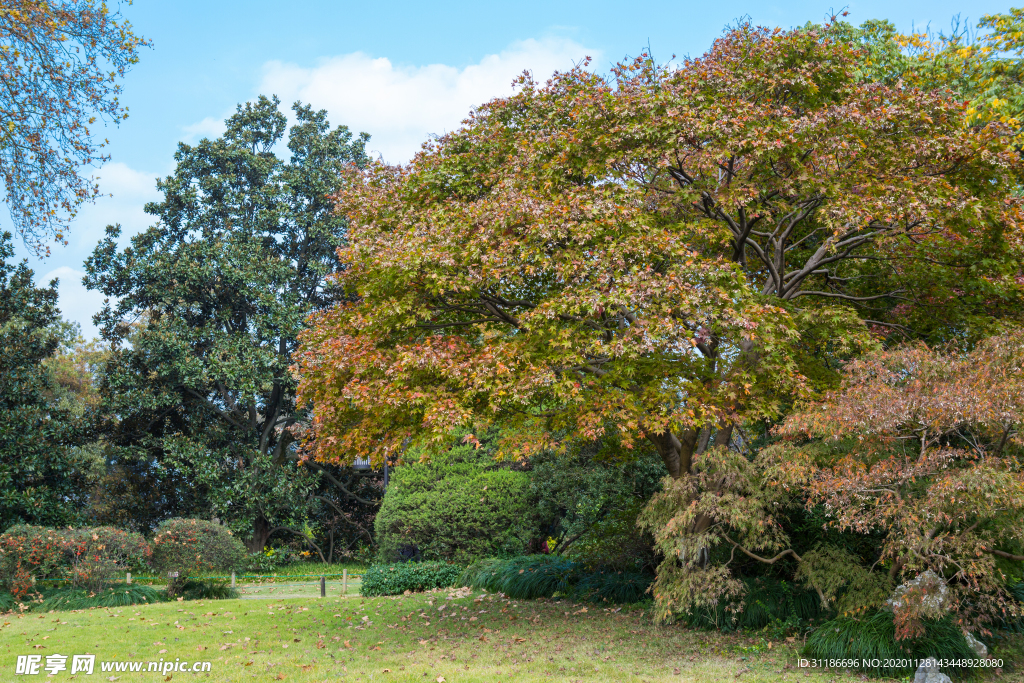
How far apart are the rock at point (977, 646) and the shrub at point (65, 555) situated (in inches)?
527

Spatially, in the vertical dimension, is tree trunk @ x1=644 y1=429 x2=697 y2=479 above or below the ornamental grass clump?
above

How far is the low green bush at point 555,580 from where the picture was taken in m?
12.0

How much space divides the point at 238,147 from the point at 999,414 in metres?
21.5

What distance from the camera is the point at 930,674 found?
6926 millimetres

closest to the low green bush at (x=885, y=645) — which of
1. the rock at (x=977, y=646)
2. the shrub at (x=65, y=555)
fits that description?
the rock at (x=977, y=646)

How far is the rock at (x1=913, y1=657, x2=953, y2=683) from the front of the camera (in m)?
6.83

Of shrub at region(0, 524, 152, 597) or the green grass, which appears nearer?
shrub at region(0, 524, 152, 597)

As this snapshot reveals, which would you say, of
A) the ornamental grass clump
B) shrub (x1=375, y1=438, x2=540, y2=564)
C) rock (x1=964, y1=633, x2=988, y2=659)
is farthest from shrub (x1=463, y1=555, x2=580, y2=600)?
rock (x1=964, y1=633, x2=988, y2=659)

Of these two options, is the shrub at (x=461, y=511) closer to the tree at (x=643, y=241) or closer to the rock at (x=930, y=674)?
the tree at (x=643, y=241)

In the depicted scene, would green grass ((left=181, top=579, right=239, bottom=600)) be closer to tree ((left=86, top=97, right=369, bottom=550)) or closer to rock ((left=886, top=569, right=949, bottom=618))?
tree ((left=86, top=97, right=369, bottom=550))

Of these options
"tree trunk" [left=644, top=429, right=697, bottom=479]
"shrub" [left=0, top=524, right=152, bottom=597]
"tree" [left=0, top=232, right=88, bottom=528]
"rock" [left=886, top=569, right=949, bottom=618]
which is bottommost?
"rock" [left=886, top=569, right=949, bottom=618]

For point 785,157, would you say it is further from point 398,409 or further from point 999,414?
point 398,409

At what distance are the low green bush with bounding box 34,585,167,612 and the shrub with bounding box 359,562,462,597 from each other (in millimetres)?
4115

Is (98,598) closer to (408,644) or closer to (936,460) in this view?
(408,644)
